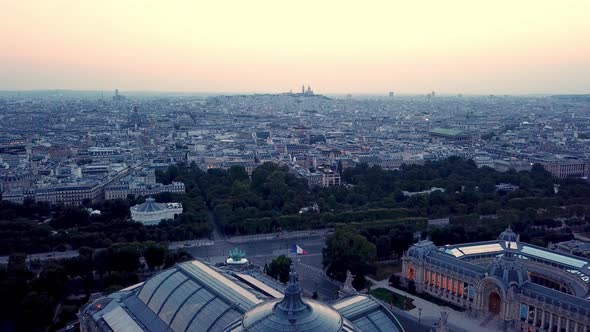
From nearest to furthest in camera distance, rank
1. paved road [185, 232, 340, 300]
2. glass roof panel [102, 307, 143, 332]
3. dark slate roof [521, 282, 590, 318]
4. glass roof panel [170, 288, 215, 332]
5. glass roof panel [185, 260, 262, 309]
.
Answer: glass roof panel [170, 288, 215, 332] < glass roof panel [185, 260, 262, 309] < glass roof panel [102, 307, 143, 332] < dark slate roof [521, 282, 590, 318] < paved road [185, 232, 340, 300]

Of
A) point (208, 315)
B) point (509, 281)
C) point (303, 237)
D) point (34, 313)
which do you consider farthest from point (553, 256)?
point (34, 313)

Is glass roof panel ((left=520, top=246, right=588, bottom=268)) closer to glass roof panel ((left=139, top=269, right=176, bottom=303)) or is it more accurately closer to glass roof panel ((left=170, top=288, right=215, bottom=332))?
glass roof panel ((left=170, top=288, right=215, bottom=332))

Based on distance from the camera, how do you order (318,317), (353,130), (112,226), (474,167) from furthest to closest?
(353,130) → (474,167) → (112,226) → (318,317)

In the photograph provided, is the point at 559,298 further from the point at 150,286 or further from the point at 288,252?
the point at 150,286

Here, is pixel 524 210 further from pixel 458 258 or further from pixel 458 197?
pixel 458 258

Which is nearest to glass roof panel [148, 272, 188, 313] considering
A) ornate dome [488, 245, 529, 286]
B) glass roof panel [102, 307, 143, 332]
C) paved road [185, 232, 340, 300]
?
glass roof panel [102, 307, 143, 332]

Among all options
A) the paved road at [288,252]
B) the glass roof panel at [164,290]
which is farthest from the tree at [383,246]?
the glass roof panel at [164,290]

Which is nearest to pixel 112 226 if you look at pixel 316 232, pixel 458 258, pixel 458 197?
pixel 316 232
